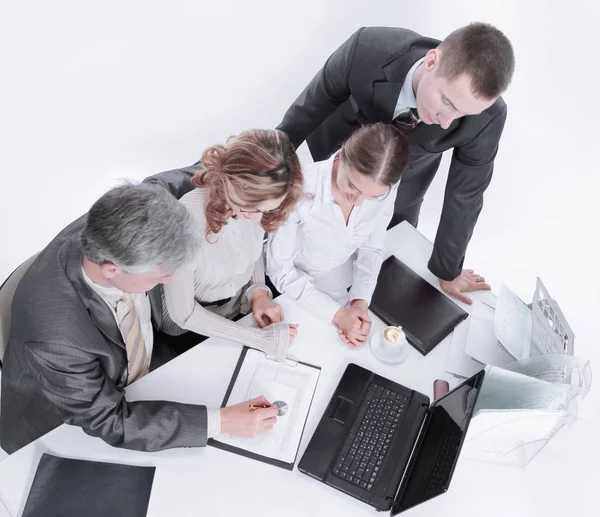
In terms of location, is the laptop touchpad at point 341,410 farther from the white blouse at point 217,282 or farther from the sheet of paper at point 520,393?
the sheet of paper at point 520,393

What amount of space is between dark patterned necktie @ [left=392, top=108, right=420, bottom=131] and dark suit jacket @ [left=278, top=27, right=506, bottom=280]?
25 millimetres

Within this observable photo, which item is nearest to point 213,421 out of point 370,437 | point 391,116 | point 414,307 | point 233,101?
point 370,437

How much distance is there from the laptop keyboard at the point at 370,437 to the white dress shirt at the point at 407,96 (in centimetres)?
89

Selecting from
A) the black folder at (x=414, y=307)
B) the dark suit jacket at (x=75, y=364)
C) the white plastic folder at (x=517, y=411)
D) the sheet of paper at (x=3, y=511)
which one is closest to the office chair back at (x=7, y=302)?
the dark suit jacket at (x=75, y=364)

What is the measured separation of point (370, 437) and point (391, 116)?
39.8 inches

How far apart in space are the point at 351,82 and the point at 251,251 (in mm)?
664

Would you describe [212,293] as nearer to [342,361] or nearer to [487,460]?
[342,361]

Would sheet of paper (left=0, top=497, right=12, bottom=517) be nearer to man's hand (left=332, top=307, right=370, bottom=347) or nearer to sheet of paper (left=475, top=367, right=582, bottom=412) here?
man's hand (left=332, top=307, right=370, bottom=347)

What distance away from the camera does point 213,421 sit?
140 cm

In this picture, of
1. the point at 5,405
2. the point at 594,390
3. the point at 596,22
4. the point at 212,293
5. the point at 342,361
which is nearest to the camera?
the point at 5,405

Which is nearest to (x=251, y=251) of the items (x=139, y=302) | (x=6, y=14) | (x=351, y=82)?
(x=139, y=302)

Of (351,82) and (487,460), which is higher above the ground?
(351,82)

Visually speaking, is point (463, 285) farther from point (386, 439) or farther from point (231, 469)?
point (231, 469)

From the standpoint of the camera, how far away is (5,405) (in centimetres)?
147
